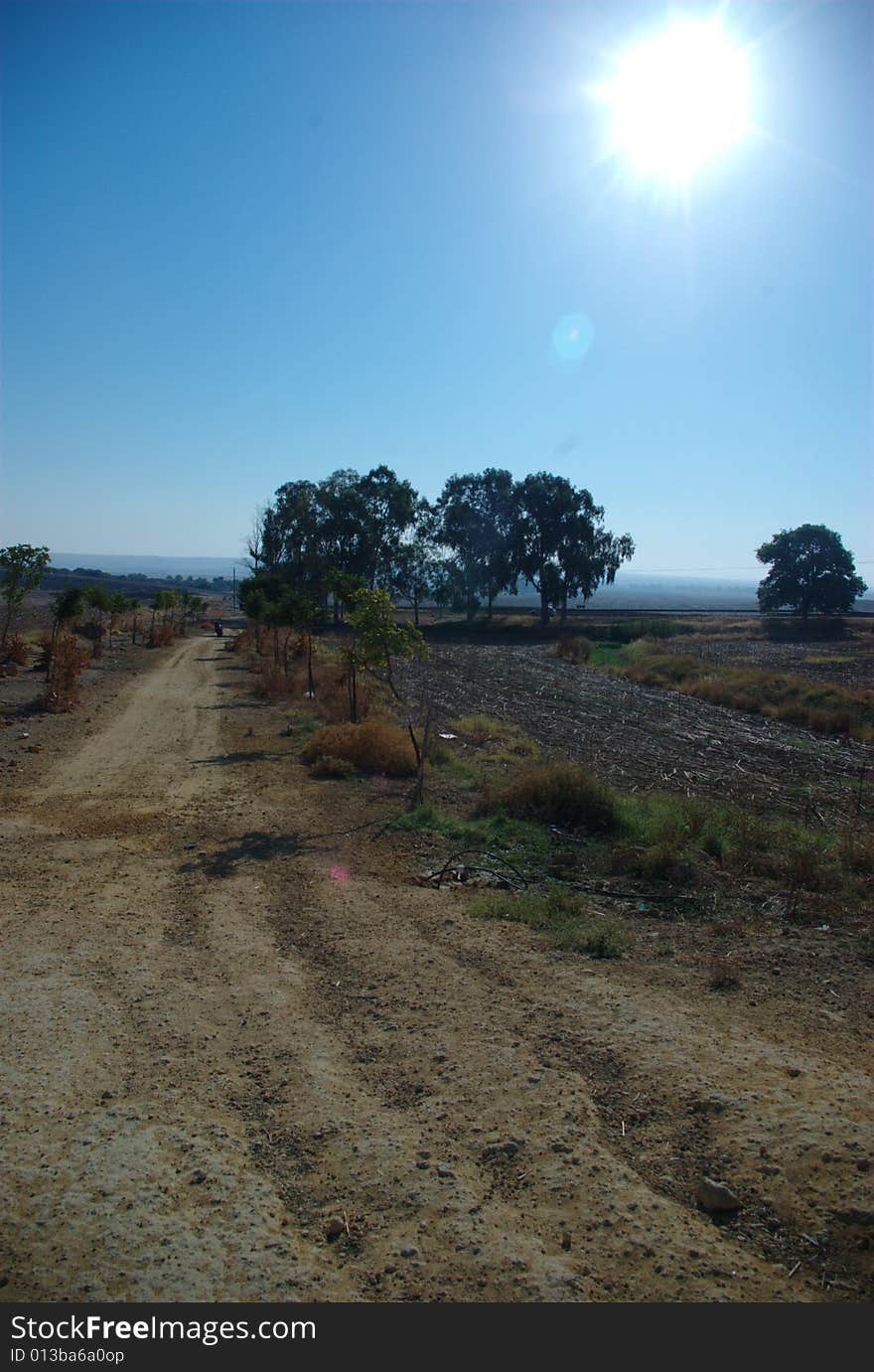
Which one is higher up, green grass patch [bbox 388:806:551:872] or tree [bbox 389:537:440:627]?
tree [bbox 389:537:440:627]

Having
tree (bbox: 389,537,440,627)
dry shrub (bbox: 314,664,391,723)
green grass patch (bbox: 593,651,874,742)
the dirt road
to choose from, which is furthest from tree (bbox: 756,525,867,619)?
the dirt road

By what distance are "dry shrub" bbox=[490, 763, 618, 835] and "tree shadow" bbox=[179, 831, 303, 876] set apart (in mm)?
2979

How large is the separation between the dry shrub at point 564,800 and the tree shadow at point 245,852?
9.77ft

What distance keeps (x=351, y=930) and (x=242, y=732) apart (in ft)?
35.1

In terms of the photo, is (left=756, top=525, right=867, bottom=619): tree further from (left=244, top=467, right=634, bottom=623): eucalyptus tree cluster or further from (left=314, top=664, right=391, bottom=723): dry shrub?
(left=314, top=664, right=391, bottom=723): dry shrub

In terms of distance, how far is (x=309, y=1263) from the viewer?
3232mm

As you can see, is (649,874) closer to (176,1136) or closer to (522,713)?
(176,1136)

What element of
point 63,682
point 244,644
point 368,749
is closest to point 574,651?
point 244,644

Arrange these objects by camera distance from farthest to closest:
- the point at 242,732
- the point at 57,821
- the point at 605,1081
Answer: the point at 242,732 < the point at 57,821 < the point at 605,1081

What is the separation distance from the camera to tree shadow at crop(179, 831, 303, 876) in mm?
8438

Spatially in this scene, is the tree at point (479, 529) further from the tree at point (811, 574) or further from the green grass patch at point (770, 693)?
the green grass patch at point (770, 693)

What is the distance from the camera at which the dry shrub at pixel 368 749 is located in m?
13.4

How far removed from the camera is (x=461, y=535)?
72938 millimetres
